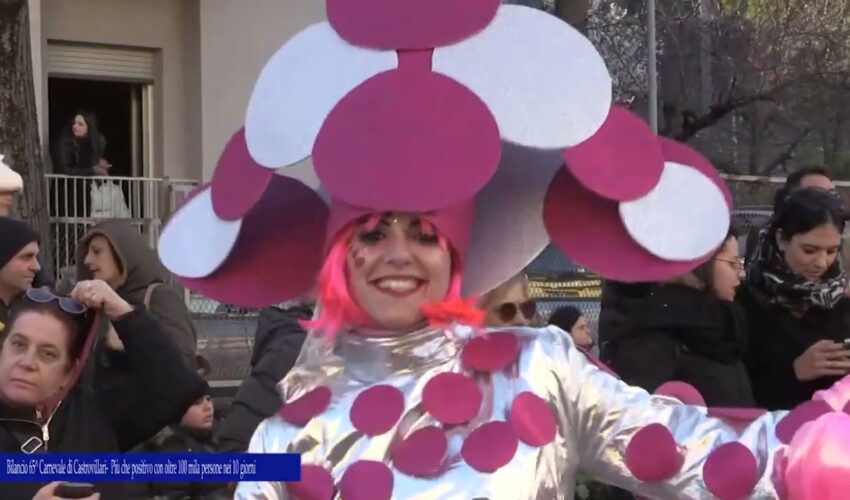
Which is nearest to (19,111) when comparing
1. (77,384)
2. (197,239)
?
(77,384)

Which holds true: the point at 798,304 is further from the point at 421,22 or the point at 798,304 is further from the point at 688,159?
the point at 421,22

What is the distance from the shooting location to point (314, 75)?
7.17ft

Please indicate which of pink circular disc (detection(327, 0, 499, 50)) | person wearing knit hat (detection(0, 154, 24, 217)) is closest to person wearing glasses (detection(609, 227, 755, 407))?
pink circular disc (detection(327, 0, 499, 50))

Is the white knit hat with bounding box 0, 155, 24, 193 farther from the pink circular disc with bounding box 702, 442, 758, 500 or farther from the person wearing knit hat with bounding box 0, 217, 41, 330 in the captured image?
the pink circular disc with bounding box 702, 442, 758, 500

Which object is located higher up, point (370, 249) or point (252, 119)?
point (252, 119)

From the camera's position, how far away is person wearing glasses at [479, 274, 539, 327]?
104 inches

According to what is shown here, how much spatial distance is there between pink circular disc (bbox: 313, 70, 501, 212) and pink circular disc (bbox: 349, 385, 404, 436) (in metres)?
0.31

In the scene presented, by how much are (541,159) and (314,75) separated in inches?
16.7

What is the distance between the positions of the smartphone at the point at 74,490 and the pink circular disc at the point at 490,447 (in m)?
0.83

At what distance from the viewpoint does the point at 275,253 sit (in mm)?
2344

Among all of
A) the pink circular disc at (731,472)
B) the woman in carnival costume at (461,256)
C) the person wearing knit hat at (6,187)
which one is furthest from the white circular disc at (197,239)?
the person wearing knit hat at (6,187)

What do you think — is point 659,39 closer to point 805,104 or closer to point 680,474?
point 805,104

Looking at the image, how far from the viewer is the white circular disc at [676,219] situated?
2131 mm

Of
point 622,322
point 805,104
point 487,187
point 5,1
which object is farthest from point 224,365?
point 805,104
